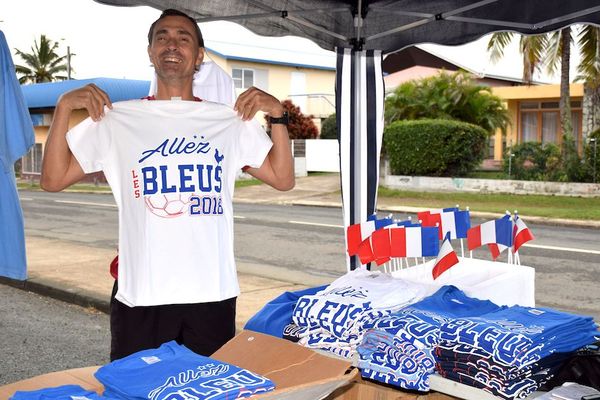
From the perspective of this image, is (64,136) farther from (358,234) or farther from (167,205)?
(358,234)

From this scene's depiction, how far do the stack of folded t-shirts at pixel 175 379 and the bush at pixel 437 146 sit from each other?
20220mm

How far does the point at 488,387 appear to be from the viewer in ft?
8.39

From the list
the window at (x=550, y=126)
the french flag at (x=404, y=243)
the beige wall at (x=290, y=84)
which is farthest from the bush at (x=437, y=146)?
the french flag at (x=404, y=243)

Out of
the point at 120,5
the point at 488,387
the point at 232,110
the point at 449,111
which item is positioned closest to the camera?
the point at 488,387

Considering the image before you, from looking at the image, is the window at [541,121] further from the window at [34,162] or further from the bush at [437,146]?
the window at [34,162]

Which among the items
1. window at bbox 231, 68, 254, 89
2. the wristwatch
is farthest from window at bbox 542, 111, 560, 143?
the wristwatch

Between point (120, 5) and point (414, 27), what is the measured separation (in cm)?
211

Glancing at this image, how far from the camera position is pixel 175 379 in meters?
2.01

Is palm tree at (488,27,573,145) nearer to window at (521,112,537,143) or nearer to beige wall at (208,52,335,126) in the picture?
window at (521,112,537,143)

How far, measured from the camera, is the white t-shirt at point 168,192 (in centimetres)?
273

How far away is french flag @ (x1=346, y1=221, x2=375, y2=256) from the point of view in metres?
4.17

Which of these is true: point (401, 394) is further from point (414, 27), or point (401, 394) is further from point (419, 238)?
point (414, 27)

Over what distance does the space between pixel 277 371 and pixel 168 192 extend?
82 centimetres

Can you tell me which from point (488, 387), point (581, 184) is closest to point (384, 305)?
point (488, 387)
